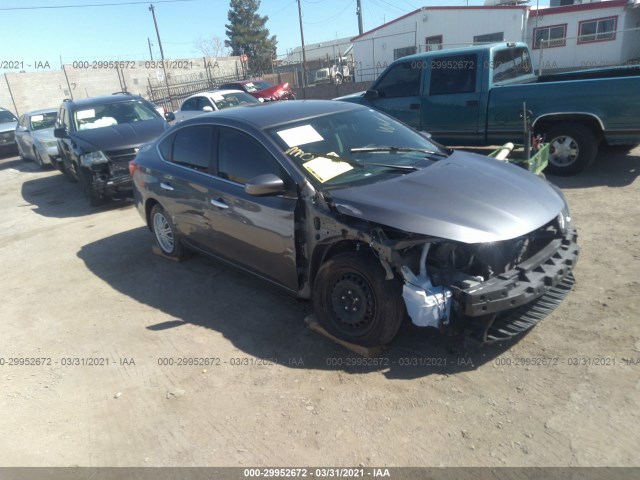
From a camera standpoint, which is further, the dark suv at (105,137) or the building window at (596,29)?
the building window at (596,29)

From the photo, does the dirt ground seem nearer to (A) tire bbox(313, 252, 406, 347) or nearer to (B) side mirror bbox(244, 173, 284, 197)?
(A) tire bbox(313, 252, 406, 347)

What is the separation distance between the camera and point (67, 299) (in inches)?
198

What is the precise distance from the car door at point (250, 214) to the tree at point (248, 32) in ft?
193

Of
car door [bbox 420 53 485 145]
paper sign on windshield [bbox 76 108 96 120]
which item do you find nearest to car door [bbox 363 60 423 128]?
car door [bbox 420 53 485 145]

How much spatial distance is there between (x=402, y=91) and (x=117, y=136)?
518 cm

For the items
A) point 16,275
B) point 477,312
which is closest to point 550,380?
point 477,312

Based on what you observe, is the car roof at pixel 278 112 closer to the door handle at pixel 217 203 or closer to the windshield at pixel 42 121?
the door handle at pixel 217 203

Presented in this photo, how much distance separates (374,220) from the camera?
3049 millimetres

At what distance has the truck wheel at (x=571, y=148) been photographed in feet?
21.9

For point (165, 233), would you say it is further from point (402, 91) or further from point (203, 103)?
point (203, 103)

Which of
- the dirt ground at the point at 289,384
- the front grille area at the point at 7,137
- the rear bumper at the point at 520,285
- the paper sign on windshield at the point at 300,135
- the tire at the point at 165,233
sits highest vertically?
the paper sign on windshield at the point at 300,135

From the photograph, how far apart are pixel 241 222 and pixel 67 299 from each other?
2.40 metres

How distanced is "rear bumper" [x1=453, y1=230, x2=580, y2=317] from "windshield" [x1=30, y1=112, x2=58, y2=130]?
14.2 metres

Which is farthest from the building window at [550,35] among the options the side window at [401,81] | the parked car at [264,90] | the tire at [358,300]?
the tire at [358,300]
